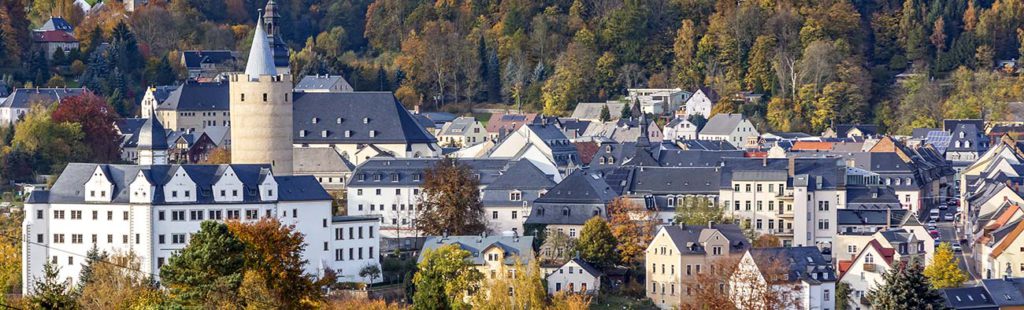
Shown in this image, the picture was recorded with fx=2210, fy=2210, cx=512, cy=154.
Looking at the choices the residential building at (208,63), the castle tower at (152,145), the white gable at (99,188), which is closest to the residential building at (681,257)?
the white gable at (99,188)

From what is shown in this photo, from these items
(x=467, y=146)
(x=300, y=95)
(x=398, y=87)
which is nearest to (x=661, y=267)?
(x=300, y=95)

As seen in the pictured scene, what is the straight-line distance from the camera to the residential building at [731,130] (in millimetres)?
112250

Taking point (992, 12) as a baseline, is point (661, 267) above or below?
below

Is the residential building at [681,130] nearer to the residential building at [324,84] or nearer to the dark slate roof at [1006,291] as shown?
the residential building at [324,84]

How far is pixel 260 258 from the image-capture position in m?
55.7

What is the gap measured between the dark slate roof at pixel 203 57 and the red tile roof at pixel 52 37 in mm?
6466

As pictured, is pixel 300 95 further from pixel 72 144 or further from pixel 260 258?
pixel 260 258

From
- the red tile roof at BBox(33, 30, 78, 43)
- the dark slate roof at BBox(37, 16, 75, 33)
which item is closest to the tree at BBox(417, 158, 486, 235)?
the red tile roof at BBox(33, 30, 78, 43)

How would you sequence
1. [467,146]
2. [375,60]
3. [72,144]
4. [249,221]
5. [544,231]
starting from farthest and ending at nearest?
[375,60] → [467,146] → [72,144] → [544,231] → [249,221]

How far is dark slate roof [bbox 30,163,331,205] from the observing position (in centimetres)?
6800

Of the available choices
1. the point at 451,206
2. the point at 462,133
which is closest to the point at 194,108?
the point at 462,133

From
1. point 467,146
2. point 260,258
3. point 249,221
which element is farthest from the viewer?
point 467,146

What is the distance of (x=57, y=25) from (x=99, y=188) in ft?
210

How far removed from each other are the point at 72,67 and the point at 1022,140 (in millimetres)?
51060
